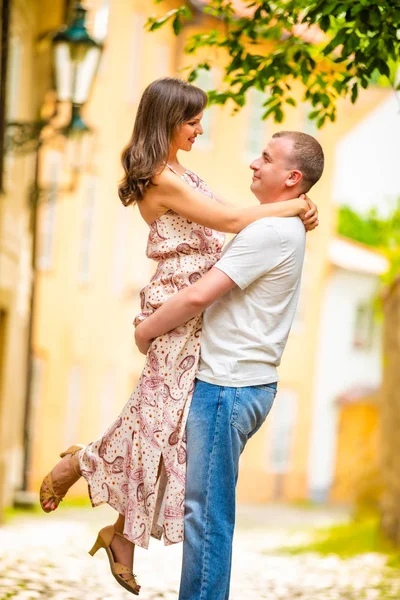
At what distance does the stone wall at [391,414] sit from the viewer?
11.9 metres

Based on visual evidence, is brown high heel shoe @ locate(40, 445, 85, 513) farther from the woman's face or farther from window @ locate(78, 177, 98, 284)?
window @ locate(78, 177, 98, 284)

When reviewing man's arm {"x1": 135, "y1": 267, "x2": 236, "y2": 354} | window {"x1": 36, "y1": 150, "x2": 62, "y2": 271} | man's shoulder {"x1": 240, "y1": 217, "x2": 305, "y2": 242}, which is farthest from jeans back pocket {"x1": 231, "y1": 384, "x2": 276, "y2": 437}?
window {"x1": 36, "y1": 150, "x2": 62, "y2": 271}

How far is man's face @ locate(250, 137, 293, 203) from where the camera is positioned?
177 inches

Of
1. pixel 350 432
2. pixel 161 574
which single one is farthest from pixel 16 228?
pixel 350 432

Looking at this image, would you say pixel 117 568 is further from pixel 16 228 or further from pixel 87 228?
pixel 87 228

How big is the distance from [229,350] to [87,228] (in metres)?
20.8

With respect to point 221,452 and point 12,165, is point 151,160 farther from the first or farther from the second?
point 12,165

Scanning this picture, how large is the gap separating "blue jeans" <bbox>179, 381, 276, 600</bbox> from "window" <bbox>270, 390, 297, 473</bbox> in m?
26.5

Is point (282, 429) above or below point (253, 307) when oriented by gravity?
below

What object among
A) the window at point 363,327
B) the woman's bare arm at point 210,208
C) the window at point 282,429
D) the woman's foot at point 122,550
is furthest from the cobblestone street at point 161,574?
the window at point 363,327

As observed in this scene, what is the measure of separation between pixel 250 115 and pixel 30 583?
79.2ft

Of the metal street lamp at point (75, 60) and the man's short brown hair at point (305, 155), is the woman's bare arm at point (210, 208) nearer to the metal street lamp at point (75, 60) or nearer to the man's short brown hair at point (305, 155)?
the man's short brown hair at point (305, 155)

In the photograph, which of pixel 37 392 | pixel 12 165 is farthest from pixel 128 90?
pixel 12 165

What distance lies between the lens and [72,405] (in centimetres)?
2497
